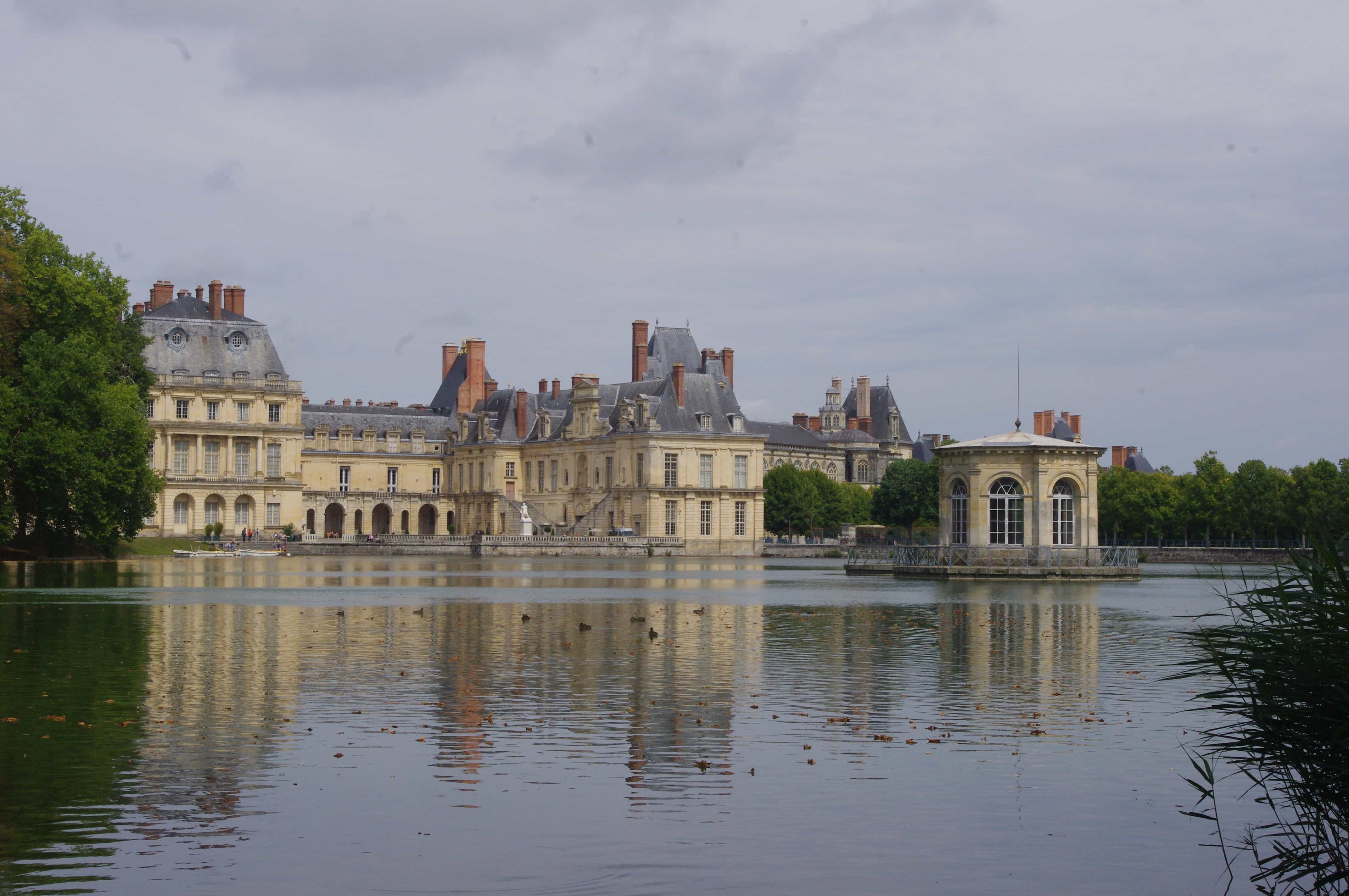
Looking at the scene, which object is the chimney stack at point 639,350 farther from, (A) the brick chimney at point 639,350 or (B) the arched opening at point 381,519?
(B) the arched opening at point 381,519

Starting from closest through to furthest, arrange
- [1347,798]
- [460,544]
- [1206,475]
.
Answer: [1347,798] → [460,544] → [1206,475]

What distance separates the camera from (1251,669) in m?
8.05

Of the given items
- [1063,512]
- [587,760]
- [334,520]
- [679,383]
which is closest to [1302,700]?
[587,760]

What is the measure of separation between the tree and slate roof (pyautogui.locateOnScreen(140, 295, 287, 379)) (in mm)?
38629

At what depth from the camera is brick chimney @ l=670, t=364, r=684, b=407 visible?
98.6 metres

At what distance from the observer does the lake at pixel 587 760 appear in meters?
8.50

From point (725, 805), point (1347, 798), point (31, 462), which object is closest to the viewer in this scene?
point (1347, 798)

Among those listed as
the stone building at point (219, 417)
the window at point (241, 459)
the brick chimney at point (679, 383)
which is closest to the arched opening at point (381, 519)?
the stone building at point (219, 417)

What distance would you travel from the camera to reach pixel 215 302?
313 ft

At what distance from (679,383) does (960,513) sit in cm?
4882

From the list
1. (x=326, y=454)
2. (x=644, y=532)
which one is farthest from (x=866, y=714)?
(x=326, y=454)

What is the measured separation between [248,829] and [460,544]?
7880cm

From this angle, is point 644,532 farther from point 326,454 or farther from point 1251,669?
point 1251,669

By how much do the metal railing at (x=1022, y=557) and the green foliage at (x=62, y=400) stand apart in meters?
24.4
